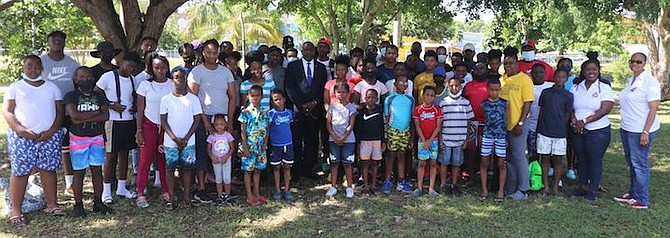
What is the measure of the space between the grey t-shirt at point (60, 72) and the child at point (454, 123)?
3.86 m

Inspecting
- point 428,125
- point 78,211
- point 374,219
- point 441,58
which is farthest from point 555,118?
point 78,211

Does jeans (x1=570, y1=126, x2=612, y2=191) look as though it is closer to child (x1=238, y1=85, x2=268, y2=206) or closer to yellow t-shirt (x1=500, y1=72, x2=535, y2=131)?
yellow t-shirt (x1=500, y1=72, x2=535, y2=131)

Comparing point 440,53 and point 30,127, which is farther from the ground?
point 440,53

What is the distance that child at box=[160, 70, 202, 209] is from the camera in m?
5.07

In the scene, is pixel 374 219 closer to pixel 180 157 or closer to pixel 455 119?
pixel 455 119

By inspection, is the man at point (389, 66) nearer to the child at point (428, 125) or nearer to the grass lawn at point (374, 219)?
the child at point (428, 125)

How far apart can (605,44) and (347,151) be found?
25814 mm

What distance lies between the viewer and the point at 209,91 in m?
5.41

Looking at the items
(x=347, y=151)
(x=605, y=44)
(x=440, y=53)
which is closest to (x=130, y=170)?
(x=347, y=151)

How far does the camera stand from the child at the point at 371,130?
19.0ft

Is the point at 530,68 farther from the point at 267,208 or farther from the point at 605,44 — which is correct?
the point at 605,44

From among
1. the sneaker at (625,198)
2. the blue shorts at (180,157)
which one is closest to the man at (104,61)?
the blue shorts at (180,157)

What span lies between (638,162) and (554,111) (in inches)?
39.0

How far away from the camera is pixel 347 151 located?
19.2 feet
